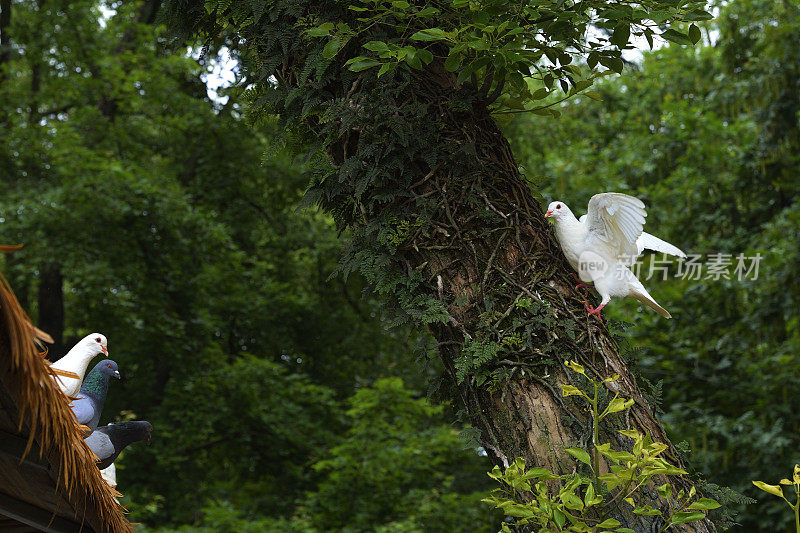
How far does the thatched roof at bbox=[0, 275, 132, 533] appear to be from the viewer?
1.26 meters

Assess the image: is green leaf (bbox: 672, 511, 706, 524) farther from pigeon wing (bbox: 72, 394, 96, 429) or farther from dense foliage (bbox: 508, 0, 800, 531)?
dense foliage (bbox: 508, 0, 800, 531)

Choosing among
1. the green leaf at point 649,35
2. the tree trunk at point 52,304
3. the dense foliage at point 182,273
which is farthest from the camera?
the tree trunk at point 52,304

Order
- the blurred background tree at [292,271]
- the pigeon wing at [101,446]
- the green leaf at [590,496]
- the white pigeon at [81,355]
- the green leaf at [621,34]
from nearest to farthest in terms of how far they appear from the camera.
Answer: the green leaf at [590,496] → the pigeon wing at [101,446] → the white pigeon at [81,355] → the green leaf at [621,34] → the blurred background tree at [292,271]

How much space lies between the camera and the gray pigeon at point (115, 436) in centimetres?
188

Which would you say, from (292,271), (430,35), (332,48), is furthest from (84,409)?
(292,271)

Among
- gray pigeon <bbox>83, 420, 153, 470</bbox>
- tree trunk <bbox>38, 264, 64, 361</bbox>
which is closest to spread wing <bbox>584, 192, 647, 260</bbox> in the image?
gray pigeon <bbox>83, 420, 153, 470</bbox>

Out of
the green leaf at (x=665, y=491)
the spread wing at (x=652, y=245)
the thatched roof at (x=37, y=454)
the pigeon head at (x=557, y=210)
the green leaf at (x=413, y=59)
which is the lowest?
the thatched roof at (x=37, y=454)

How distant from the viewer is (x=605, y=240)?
230cm

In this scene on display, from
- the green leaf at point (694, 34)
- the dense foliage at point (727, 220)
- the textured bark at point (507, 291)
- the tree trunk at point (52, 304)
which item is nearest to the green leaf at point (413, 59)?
the textured bark at point (507, 291)

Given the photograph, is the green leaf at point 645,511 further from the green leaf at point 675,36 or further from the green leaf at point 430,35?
the green leaf at point 675,36

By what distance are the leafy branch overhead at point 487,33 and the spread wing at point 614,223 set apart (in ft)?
1.51

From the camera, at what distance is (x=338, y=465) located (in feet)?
26.1

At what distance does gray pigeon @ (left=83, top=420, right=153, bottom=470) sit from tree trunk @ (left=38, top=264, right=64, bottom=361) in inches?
296

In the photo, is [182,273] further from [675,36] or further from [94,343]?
[675,36]
